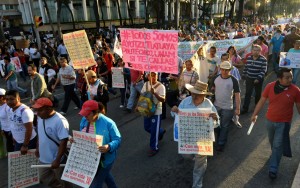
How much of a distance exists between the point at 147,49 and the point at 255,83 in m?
3.43

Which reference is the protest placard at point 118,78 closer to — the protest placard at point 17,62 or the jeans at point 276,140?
the jeans at point 276,140

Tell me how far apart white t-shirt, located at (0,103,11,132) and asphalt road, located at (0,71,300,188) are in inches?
33.6

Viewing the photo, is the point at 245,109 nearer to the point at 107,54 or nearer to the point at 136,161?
the point at 136,161

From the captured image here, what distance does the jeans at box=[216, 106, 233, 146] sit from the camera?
5.29 m

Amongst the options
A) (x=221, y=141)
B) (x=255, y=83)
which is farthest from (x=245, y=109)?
(x=221, y=141)

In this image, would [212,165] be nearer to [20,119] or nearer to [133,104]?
[20,119]

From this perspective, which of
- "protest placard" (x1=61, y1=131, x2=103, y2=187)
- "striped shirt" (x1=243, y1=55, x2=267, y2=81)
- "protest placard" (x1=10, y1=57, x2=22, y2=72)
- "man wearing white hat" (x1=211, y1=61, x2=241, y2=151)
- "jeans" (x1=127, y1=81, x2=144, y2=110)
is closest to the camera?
"protest placard" (x1=61, y1=131, x2=103, y2=187)

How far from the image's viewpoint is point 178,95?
23.8 feet

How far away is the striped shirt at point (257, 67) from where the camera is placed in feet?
23.3

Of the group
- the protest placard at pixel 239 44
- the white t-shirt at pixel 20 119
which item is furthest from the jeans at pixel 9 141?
the protest placard at pixel 239 44

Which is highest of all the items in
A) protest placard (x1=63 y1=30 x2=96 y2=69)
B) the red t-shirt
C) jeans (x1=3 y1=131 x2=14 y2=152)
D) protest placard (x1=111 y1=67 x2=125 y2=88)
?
protest placard (x1=63 y1=30 x2=96 y2=69)

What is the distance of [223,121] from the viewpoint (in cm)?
533

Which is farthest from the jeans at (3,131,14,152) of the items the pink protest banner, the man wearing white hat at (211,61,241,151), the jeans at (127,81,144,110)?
the man wearing white hat at (211,61,241,151)

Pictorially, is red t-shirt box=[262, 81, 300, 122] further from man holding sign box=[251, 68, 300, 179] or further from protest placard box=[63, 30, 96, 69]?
protest placard box=[63, 30, 96, 69]
